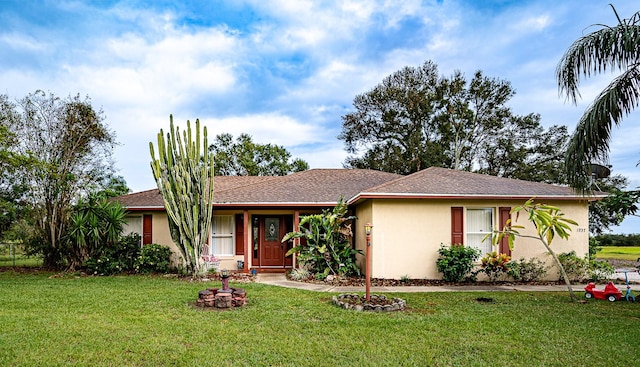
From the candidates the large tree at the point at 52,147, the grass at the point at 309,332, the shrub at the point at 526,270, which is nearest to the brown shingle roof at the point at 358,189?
the shrub at the point at 526,270

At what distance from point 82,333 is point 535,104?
2837 centimetres

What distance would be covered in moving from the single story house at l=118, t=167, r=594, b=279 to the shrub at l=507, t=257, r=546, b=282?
0.23 meters

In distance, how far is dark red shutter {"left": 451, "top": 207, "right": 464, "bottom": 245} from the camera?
37.4ft

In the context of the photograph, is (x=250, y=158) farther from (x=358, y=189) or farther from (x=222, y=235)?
(x=222, y=235)

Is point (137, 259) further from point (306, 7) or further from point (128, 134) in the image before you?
point (306, 7)

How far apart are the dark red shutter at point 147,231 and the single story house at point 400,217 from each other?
35 mm

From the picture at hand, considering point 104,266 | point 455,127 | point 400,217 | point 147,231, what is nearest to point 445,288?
point 400,217

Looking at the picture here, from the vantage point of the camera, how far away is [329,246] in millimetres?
11867

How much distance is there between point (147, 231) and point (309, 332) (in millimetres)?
10179

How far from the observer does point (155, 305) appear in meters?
7.86

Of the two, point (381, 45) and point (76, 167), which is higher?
point (381, 45)

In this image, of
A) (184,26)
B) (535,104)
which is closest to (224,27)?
(184,26)

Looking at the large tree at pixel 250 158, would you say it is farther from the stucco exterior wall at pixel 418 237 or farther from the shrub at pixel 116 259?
the stucco exterior wall at pixel 418 237

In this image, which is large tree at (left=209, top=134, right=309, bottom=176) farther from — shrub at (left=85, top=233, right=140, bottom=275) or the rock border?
the rock border
